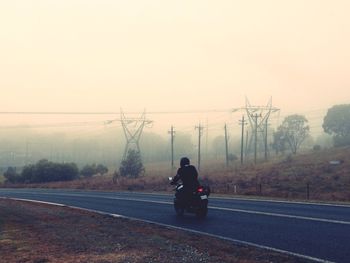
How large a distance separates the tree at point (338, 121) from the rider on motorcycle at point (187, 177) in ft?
420

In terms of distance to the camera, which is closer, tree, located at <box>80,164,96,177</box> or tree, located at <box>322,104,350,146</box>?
tree, located at <box>80,164,96,177</box>

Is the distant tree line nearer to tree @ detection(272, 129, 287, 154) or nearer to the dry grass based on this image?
the dry grass

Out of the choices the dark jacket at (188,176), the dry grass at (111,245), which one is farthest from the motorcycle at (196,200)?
the dry grass at (111,245)

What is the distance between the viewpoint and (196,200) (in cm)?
1384

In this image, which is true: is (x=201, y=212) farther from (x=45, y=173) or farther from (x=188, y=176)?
(x=45, y=173)

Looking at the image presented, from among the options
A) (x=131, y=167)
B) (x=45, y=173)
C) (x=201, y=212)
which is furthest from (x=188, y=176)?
(x=45, y=173)

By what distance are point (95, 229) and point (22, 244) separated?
7.94ft

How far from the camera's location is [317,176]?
48.7m

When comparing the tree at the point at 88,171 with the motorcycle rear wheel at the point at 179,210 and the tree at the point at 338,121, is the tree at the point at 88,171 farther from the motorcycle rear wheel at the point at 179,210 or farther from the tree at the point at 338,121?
the tree at the point at 338,121

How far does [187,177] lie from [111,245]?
177 inches

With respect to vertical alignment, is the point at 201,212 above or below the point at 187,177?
below

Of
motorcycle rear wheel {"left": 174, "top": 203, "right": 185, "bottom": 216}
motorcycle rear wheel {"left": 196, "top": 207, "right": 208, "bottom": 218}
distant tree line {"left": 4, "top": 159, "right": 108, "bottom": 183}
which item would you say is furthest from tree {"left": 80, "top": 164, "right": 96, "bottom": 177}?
motorcycle rear wheel {"left": 196, "top": 207, "right": 208, "bottom": 218}

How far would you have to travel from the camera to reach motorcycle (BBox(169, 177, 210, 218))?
13.8 m

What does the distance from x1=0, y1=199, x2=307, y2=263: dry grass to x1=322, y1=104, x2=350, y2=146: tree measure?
5123 inches
